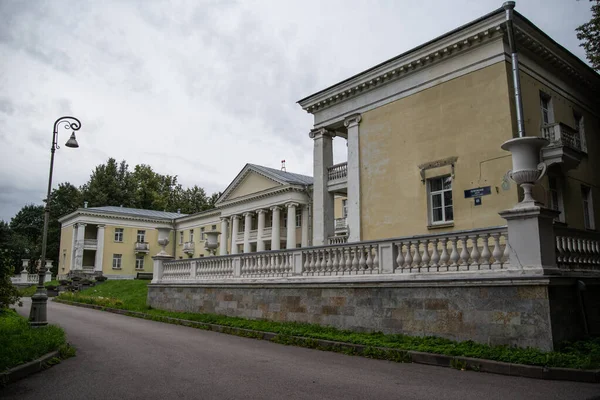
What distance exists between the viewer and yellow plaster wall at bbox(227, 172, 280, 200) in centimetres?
4325

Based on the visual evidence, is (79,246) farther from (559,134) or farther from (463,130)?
(559,134)

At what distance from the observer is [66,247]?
58.2 m

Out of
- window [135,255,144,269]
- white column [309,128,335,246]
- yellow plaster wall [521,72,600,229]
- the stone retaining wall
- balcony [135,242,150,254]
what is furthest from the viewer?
window [135,255,144,269]

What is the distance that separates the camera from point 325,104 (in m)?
22.6

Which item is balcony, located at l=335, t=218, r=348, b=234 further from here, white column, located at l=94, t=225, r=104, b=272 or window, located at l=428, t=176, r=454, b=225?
white column, located at l=94, t=225, r=104, b=272

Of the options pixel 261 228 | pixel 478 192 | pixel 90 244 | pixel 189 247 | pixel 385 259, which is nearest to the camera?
pixel 385 259

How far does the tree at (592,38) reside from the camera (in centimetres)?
1731

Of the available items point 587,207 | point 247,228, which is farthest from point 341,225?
point 587,207

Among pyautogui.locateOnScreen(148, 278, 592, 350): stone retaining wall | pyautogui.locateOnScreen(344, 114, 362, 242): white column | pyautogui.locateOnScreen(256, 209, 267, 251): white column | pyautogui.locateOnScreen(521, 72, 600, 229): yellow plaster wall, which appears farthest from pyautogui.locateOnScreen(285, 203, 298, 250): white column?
pyautogui.locateOnScreen(148, 278, 592, 350): stone retaining wall

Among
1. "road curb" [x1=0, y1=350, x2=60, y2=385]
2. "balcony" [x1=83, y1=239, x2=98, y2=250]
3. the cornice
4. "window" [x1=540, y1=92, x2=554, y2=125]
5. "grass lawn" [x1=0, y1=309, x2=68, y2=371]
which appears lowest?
"road curb" [x1=0, y1=350, x2=60, y2=385]

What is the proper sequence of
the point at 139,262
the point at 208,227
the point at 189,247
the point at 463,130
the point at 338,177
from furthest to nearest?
the point at 139,262 → the point at 189,247 → the point at 208,227 → the point at 338,177 → the point at 463,130

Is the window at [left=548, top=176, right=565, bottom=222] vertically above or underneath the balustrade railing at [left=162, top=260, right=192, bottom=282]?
above

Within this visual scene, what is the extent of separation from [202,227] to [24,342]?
46690 mm

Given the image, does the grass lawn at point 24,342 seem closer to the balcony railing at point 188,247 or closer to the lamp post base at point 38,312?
the lamp post base at point 38,312
